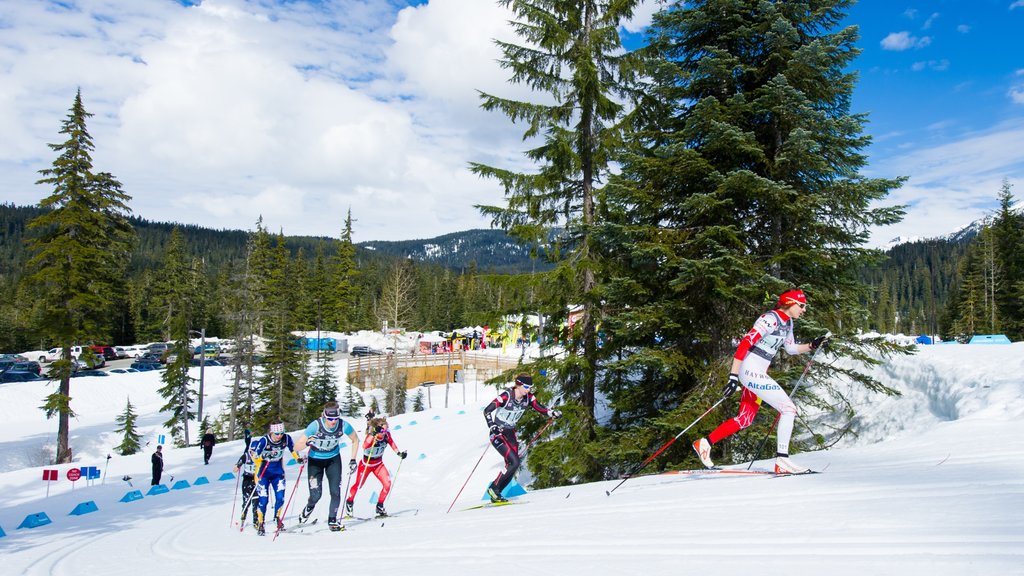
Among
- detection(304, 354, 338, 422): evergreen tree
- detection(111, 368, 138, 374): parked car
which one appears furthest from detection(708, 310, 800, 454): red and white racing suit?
detection(111, 368, 138, 374): parked car

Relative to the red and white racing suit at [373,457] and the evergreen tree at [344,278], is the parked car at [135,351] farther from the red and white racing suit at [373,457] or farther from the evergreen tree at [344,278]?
the red and white racing suit at [373,457]

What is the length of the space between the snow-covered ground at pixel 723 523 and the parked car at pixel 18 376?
4323 cm

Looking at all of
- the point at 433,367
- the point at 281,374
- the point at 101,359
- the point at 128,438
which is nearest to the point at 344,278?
the point at 433,367

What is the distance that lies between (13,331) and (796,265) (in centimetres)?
8635

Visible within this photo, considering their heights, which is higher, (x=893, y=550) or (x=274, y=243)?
(x=274, y=243)

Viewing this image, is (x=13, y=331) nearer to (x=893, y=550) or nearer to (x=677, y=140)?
(x=677, y=140)

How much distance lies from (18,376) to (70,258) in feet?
107

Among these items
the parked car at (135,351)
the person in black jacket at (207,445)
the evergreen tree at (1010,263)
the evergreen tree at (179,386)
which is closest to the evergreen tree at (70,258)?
the person in black jacket at (207,445)

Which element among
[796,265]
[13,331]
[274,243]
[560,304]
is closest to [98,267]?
[560,304]

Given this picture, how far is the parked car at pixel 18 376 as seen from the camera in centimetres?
4766

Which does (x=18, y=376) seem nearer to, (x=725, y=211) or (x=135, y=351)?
(x=135, y=351)

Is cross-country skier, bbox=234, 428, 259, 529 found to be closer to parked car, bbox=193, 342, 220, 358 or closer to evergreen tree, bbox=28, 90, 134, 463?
evergreen tree, bbox=28, 90, 134, 463

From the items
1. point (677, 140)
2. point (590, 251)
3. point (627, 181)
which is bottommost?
point (590, 251)

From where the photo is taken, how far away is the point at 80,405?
1796 inches
